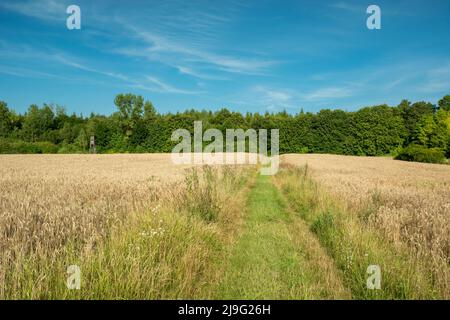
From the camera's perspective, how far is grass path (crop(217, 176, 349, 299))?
4.55 m

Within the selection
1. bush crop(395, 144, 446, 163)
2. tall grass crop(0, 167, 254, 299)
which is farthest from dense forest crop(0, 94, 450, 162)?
tall grass crop(0, 167, 254, 299)

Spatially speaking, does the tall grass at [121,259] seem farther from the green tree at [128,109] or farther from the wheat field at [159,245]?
the green tree at [128,109]

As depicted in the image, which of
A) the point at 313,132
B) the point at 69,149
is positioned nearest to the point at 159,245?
the point at 313,132

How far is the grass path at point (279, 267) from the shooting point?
455cm

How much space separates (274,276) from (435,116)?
74142 millimetres

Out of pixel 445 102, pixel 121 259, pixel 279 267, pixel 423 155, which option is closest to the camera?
pixel 121 259

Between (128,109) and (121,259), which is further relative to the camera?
(128,109)

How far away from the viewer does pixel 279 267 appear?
557 cm

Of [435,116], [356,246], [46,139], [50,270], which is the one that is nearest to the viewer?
[50,270]

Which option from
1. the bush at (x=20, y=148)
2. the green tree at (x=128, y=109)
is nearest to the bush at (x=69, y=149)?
the bush at (x=20, y=148)

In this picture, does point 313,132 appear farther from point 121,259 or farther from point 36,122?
point 36,122
